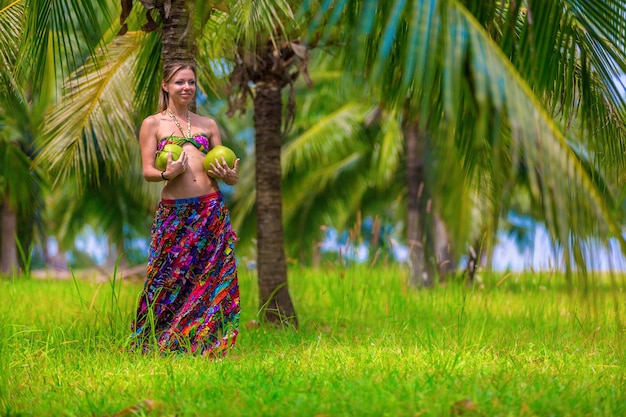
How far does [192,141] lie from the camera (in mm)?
5188

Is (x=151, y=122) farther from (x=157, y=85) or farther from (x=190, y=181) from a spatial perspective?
(x=157, y=85)

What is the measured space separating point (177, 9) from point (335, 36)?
5.94 ft

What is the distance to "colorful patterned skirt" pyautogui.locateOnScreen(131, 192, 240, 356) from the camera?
5.16m

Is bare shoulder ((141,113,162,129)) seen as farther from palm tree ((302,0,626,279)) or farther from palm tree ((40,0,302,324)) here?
palm tree ((302,0,626,279))

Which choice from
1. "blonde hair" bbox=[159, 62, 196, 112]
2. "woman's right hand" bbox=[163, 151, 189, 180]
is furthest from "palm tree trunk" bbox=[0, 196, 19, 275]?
"woman's right hand" bbox=[163, 151, 189, 180]

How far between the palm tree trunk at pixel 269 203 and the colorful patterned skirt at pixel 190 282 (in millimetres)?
1376

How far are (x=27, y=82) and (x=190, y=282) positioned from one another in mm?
2092

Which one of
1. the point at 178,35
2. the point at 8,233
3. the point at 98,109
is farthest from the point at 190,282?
the point at 8,233

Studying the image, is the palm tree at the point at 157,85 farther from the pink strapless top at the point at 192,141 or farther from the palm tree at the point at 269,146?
the pink strapless top at the point at 192,141

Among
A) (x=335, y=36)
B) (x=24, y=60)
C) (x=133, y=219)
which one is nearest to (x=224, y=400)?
(x=24, y=60)

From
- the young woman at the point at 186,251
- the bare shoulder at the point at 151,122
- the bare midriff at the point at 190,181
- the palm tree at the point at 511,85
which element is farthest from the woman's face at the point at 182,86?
the palm tree at the point at 511,85

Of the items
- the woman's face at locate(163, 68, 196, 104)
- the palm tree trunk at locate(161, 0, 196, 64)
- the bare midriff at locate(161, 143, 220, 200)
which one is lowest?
the bare midriff at locate(161, 143, 220, 200)

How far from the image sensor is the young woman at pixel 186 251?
514 centimetres

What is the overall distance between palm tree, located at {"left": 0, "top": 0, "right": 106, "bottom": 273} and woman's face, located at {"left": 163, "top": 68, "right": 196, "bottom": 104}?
0.58m
